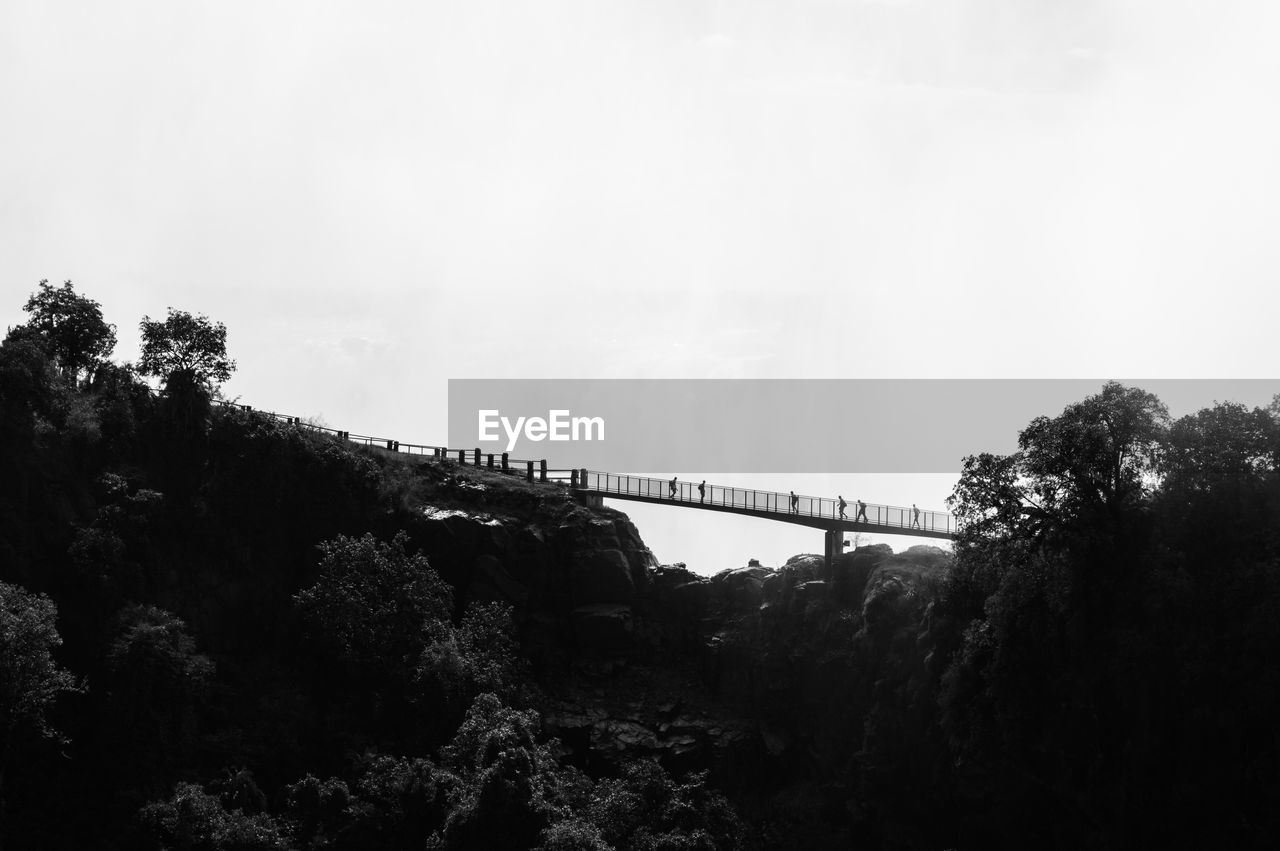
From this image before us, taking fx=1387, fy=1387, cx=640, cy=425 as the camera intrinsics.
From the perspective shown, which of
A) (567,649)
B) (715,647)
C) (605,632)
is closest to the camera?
(715,647)

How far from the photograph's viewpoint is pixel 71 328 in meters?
96.3

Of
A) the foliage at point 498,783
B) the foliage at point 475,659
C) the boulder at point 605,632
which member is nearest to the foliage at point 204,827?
the foliage at point 498,783

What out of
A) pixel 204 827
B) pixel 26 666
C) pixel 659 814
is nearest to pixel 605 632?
pixel 659 814

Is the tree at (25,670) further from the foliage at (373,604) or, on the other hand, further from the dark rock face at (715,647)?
the dark rock face at (715,647)

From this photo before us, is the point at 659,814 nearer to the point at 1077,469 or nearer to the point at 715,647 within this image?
the point at 715,647

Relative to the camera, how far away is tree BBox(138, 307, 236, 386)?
306ft

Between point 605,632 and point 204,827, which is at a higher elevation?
point 605,632

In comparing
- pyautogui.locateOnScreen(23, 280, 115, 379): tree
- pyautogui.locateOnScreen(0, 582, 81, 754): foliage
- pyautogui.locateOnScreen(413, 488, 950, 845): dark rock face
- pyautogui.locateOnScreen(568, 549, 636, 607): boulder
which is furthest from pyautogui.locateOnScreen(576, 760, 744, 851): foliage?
pyautogui.locateOnScreen(23, 280, 115, 379): tree

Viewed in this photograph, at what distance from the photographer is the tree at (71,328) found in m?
96.2

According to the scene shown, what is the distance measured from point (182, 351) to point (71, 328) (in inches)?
367

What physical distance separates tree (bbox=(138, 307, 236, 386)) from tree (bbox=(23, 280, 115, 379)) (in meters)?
5.14

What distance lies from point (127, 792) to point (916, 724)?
43884 millimetres

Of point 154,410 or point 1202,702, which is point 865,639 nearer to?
point 1202,702

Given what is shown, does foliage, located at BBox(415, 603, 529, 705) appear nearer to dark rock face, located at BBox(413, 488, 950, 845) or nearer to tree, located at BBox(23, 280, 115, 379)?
dark rock face, located at BBox(413, 488, 950, 845)
